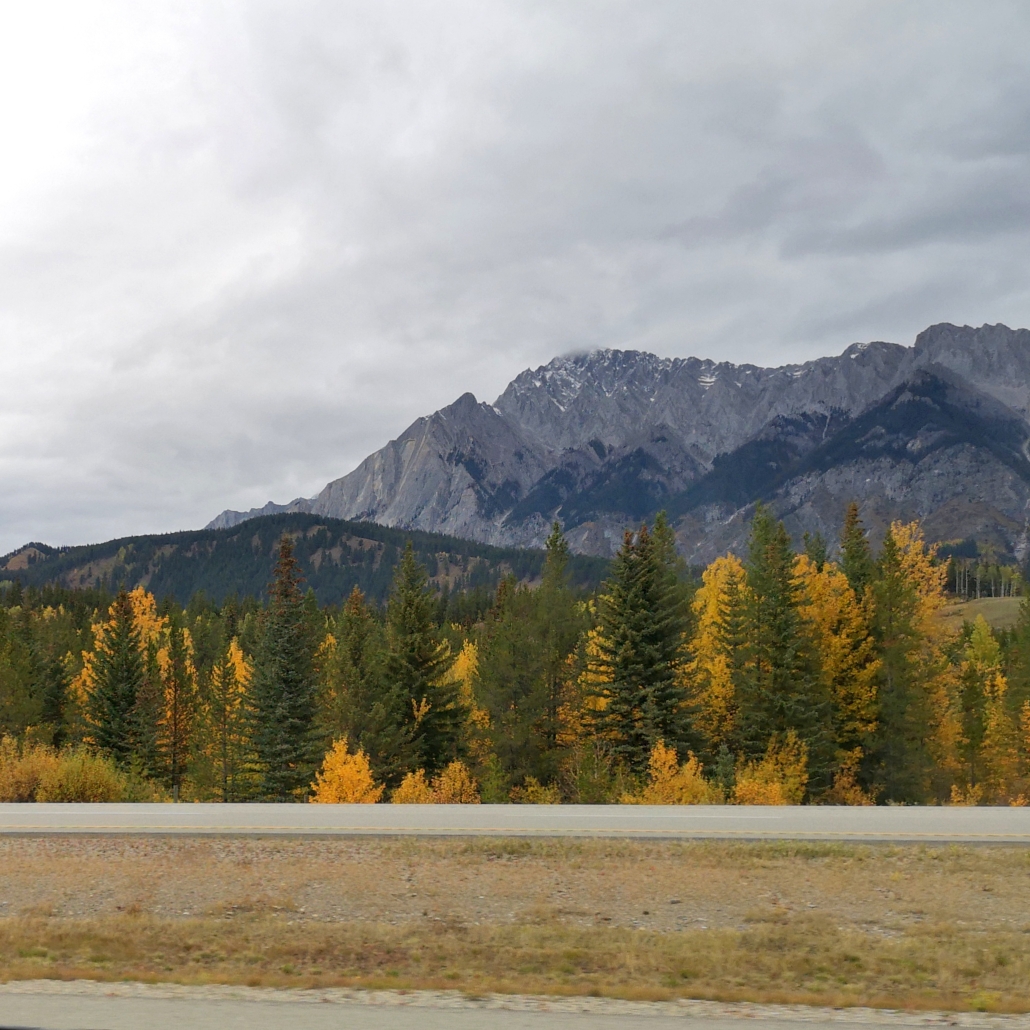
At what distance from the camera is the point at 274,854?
636 inches

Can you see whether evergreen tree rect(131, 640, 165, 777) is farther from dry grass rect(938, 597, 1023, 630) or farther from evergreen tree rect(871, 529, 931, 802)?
dry grass rect(938, 597, 1023, 630)

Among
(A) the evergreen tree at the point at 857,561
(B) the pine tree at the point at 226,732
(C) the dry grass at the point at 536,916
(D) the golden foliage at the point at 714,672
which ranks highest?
(A) the evergreen tree at the point at 857,561

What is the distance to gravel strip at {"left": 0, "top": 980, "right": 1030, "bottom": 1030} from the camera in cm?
885

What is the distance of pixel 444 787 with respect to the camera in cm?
3669

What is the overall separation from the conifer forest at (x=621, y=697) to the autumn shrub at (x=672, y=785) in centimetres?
9

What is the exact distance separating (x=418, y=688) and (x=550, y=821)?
→ 21.9m

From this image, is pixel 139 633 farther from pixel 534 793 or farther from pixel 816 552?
pixel 816 552

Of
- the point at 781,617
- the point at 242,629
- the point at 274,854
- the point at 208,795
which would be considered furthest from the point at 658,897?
the point at 242,629

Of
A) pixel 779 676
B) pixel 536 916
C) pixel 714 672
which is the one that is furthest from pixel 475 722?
pixel 536 916

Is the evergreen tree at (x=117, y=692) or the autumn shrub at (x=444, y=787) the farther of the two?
the evergreen tree at (x=117, y=692)

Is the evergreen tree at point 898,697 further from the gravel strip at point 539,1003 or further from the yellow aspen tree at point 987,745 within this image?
the gravel strip at point 539,1003

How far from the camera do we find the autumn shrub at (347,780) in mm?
33969

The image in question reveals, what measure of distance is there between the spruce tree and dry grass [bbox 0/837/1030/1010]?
25.7m

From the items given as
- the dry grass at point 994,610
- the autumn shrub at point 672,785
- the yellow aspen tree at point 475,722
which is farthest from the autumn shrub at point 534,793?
the dry grass at point 994,610
